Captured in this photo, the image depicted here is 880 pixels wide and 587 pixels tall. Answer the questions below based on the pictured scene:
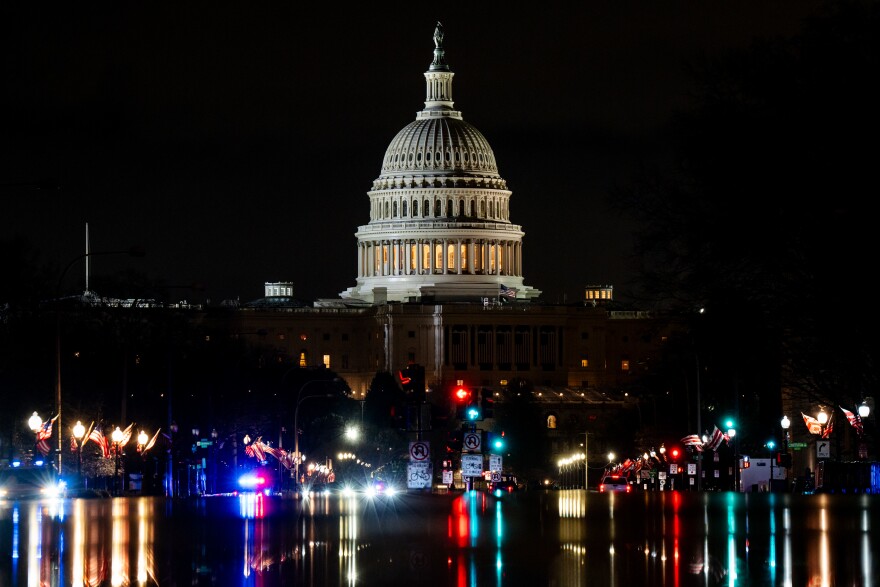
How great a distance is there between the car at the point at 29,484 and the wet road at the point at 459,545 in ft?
51.8

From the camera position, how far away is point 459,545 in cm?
3466

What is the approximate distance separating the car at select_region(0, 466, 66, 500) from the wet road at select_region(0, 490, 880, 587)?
1580cm

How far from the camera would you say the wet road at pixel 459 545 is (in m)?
28.6

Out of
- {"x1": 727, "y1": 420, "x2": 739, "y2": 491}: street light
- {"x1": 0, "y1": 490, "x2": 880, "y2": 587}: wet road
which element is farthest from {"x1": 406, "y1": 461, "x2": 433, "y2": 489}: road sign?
{"x1": 0, "y1": 490, "x2": 880, "y2": 587}: wet road

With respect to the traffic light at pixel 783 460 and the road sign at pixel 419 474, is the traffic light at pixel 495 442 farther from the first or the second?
the traffic light at pixel 783 460

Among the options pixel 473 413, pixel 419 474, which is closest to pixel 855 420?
pixel 473 413

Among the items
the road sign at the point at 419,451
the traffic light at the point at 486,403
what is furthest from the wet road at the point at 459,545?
the road sign at the point at 419,451

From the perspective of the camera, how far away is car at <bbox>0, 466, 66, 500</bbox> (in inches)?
2539

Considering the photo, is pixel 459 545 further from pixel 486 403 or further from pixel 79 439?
pixel 79 439

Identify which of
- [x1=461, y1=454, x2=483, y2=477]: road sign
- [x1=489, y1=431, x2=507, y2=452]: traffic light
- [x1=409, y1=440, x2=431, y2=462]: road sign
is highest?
[x1=489, y1=431, x2=507, y2=452]: traffic light

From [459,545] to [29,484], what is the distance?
3401 cm

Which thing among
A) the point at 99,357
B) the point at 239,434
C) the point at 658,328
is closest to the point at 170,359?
the point at 99,357

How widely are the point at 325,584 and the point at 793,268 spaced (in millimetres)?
12854

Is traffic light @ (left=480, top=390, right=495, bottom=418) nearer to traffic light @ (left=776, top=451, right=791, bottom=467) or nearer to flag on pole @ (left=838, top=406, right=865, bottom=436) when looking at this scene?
flag on pole @ (left=838, top=406, right=865, bottom=436)
